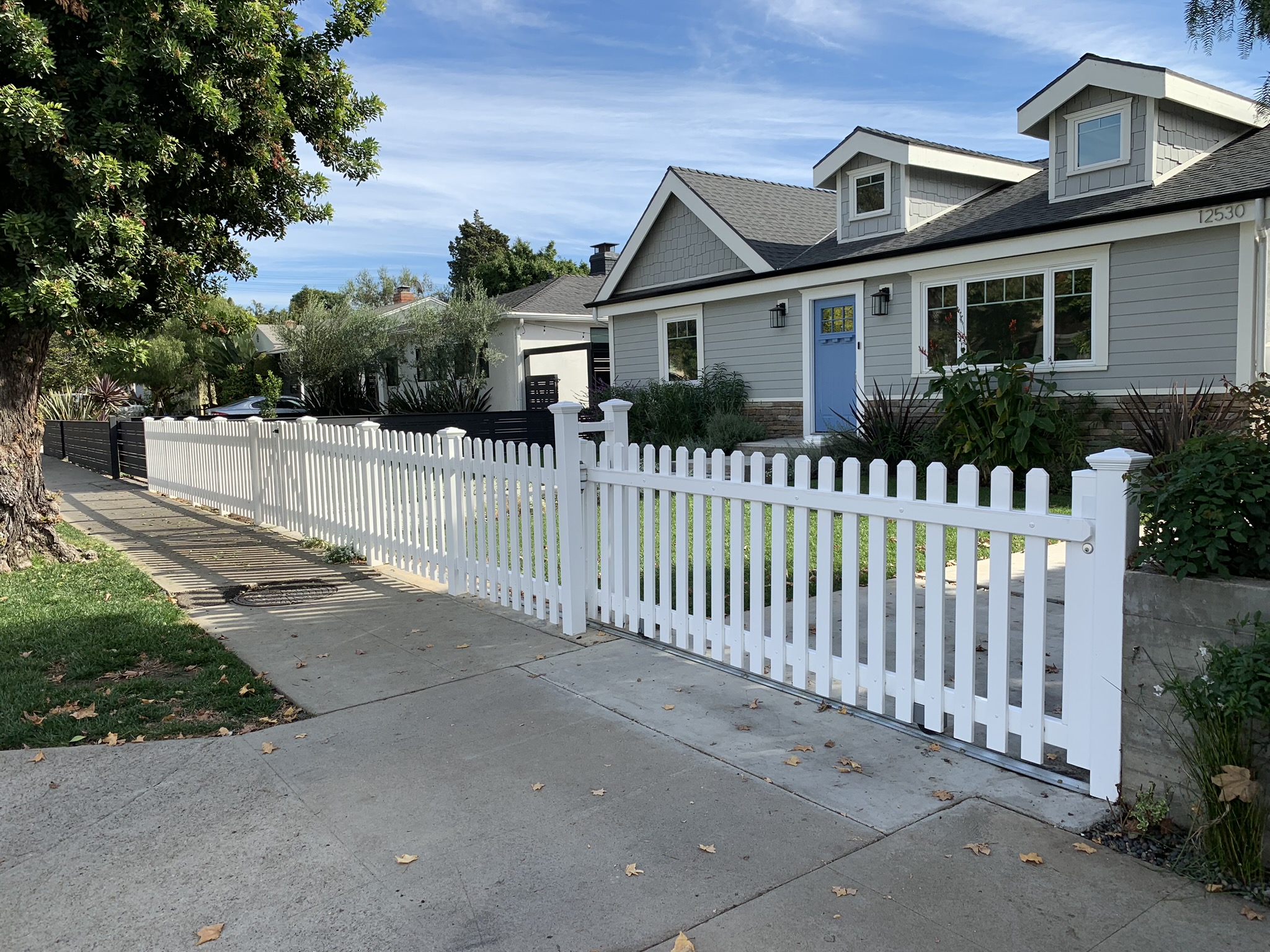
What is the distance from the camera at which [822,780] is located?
3709 millimetres

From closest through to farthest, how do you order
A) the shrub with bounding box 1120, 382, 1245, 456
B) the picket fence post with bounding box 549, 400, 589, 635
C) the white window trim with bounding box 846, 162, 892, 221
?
the picket fence post with bounding box 549, 400, 589, 635, the shrub with bounding box 1120, 382, 1245, 456, the white window trim with bounding box 846, 162, 892, 221

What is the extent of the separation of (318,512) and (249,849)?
6.49 meters

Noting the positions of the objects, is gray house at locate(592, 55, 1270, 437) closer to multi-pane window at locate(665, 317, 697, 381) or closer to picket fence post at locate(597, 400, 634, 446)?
multi-pane window at locate(665, 317, 697, 381)

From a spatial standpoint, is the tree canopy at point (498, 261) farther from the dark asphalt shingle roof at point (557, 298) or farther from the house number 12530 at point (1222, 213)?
the house number 12530 at point (1222, 213)

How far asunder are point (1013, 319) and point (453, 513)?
958cm

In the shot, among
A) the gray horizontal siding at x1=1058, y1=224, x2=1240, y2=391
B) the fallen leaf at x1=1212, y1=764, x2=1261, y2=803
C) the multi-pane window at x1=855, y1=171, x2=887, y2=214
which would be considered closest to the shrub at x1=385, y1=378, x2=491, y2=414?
the multi-pane window at x1=855, y1=171, x2=887, y2=214

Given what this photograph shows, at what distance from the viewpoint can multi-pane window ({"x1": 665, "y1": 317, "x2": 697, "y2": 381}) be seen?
61.3 ft

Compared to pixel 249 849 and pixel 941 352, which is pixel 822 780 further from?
pixel 941 352

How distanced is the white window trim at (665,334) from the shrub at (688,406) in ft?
1.60

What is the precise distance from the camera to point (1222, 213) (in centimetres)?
1076

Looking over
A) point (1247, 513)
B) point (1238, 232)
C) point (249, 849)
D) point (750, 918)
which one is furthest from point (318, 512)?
point (1238, 232)

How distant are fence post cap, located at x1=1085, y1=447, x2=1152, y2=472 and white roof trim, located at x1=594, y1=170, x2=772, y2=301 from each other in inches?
536

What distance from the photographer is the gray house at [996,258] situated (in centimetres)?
1133

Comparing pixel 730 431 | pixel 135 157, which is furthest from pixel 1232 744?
pixel 730 431
